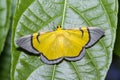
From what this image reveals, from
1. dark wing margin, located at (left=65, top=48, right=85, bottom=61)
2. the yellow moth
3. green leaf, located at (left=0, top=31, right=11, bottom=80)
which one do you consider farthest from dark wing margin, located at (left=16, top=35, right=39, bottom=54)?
green leaf, located at (left=0, top=31, right=11, bottom=80)

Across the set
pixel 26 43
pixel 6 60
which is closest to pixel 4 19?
pixel 26 43

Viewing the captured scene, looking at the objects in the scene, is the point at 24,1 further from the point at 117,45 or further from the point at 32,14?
the point at 117,45

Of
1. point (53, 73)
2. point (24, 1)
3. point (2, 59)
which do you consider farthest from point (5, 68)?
point (24, 1)

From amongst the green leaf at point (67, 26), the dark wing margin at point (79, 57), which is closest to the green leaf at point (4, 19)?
the green leaf at point (67, 26)

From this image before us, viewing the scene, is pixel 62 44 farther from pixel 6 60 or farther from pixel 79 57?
pixel 6 60

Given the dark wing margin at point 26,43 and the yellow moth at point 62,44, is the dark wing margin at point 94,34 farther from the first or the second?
the dark wing margin at point 26,43
